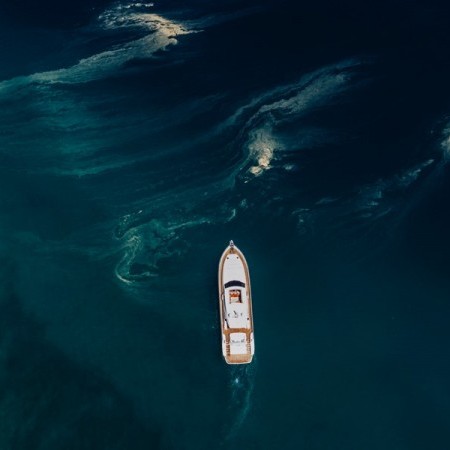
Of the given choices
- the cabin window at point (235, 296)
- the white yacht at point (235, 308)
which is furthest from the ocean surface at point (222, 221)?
the cabin window at point (235, 296)

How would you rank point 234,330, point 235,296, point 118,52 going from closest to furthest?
point 234,330, point 235,296, point 118,52

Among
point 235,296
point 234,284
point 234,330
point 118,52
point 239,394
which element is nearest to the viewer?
point 239,394

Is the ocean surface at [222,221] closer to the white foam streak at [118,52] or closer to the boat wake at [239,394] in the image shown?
the boat wake at [239,394]

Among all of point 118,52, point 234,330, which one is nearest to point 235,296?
point 234,330

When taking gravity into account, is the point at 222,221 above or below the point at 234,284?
above

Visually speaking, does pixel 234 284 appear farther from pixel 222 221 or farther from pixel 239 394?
pixel 239 394

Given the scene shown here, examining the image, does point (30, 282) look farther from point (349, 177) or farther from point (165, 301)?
point (349, 177)

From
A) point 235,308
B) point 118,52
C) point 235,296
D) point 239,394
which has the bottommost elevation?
point 239,394

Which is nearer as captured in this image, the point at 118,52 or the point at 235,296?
the point at 235,296
